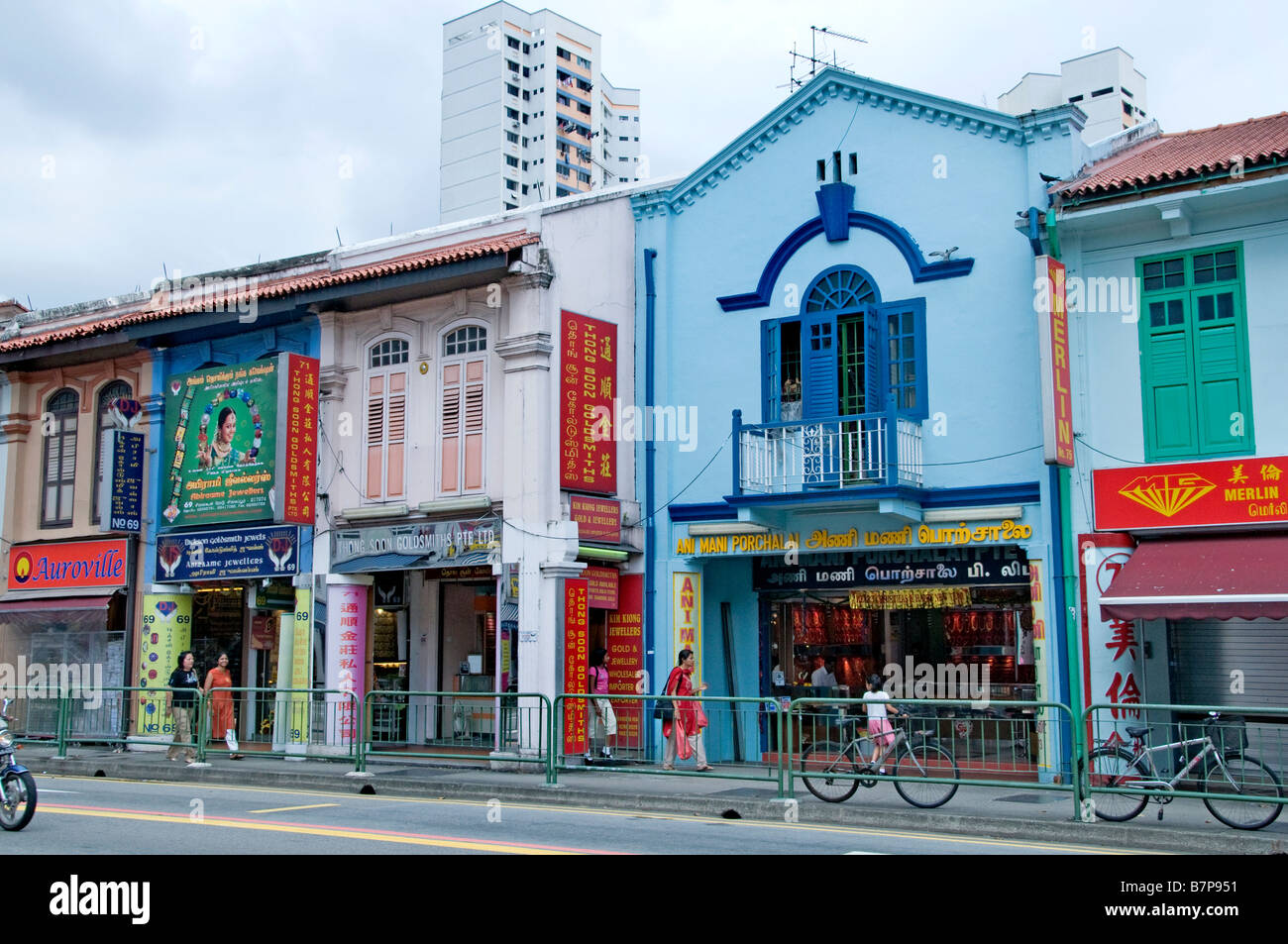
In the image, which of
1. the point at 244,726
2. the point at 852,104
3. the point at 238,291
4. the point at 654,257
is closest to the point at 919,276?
the point at 852,104

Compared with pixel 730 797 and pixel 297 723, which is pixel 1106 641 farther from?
pixel 297 723

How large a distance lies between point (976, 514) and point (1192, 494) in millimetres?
2726

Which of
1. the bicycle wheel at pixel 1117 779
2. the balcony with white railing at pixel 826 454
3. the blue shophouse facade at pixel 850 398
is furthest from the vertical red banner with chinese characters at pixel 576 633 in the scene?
the bicycle wheel at pixel 1117 779

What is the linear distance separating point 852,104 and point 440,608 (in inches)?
415

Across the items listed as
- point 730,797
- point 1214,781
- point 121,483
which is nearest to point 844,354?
point 730,797

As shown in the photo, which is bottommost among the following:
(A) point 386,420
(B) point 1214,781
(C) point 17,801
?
(C) point 17,801

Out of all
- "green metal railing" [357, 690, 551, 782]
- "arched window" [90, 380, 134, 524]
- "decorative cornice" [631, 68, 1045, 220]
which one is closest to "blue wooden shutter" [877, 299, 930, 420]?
"decorative cornice" [631, 68, 1045, 220]

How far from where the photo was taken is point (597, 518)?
64.0 feet

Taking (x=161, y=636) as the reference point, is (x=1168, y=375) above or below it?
above

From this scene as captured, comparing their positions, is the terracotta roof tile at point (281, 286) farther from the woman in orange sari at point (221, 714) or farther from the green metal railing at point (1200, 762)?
the green metal railing at point (1200, 762)

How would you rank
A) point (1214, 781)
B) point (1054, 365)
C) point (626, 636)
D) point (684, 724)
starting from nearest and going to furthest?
point (1214, 781) → point (1054, 365) → point (684, 724) → point (626, 636)

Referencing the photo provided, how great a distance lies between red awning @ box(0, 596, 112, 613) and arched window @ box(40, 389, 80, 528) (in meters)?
1.46

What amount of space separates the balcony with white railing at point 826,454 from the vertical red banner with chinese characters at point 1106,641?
2.47m

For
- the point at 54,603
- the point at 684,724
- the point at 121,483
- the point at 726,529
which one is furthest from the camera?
the point at 54,603
